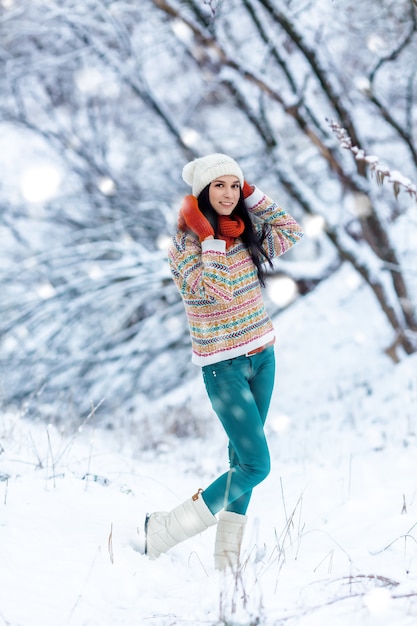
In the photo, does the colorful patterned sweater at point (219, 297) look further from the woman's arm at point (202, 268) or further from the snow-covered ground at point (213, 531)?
the snow-covered ground at point (213, 531)

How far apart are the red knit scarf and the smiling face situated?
4cm

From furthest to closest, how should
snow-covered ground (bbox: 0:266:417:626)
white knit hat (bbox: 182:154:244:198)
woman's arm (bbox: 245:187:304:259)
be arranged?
woman's arm (bbox: 245:187:304:259) < white knit hat (bbox: 182:154:244:198) < snow-covered ground (bbox: 0:266:417:626)

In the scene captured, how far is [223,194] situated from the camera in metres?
2.74

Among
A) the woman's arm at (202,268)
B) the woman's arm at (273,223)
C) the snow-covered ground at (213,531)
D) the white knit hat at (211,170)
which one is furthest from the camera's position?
the woman's arm at (273,223)

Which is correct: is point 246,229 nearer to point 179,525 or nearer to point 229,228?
point 229,228

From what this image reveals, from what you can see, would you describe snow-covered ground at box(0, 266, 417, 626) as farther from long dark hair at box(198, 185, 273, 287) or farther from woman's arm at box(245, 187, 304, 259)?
woman's arm at box(245, 187, 304, 259)

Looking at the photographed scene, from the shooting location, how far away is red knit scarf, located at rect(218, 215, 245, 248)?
108 inches

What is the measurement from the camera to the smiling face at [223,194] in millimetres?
2738

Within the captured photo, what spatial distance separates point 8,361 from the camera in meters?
6.89

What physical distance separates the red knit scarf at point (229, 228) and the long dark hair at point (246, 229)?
26 millimetres

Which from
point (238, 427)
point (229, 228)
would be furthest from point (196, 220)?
point (238, 427)

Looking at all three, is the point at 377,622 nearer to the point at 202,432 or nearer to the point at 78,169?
the point at 202,432

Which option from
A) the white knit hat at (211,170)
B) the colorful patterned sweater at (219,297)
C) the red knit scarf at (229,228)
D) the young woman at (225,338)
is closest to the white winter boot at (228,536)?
the young woman at (225,338)

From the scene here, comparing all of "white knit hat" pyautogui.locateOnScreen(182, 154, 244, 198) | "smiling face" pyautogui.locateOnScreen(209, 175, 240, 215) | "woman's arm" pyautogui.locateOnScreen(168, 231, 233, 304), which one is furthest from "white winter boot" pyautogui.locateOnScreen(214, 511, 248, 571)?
"white knit hat" pyautogui.locateOnScreen(182, 154, 244, 198)
